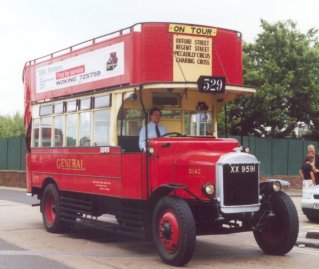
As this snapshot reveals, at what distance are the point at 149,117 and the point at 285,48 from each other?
2362cm

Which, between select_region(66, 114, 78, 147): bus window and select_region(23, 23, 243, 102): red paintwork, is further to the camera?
select_region(66, 114, 78, 147): bus window

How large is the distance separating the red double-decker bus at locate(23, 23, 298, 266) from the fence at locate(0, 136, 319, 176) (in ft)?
58.1

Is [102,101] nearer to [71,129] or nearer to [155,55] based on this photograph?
[71,129]

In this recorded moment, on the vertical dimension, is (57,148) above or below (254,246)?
above

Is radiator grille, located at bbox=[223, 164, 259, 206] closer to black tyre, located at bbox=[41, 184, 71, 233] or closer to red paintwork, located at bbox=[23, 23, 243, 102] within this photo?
red paintwork, located at bbox=[23, 23, 243, 102]

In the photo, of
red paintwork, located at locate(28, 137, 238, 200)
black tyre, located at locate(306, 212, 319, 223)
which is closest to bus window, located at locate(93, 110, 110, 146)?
red paintwork, located at locate(28, 137, 238, 200)

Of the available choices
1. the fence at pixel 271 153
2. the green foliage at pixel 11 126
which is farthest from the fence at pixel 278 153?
the green foliage at pixel 11 126

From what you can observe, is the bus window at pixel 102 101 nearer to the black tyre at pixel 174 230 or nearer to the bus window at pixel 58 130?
the bus window at pixel 58 130

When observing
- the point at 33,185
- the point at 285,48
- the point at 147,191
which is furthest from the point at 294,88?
the point at 147,191

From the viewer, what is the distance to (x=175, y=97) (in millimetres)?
11320

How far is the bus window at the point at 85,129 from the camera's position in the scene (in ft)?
39.5

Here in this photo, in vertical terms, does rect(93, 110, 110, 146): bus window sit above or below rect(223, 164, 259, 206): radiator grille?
above

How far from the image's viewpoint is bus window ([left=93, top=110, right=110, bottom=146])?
11371mm

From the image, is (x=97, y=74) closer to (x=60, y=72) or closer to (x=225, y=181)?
(x=60, y=72)
